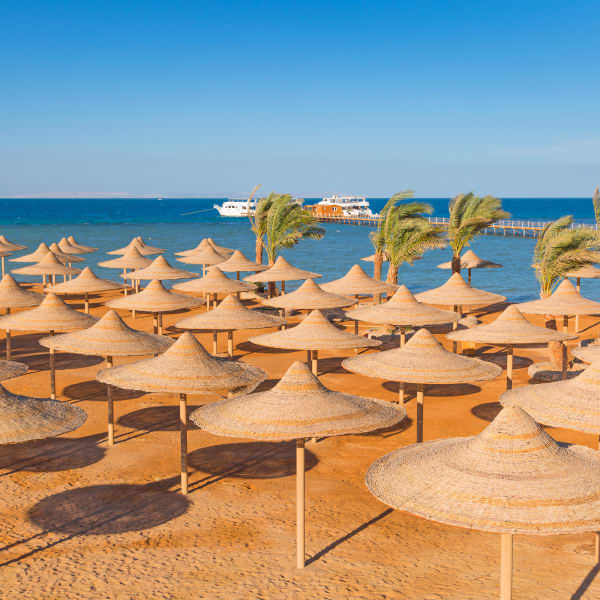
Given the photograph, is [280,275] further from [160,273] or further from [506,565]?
[506,565]

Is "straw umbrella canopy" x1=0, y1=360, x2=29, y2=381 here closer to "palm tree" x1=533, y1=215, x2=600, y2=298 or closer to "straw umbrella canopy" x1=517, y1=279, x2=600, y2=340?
"straw umbrella canopy" x1=517, y1=279, x2=600, y2=340

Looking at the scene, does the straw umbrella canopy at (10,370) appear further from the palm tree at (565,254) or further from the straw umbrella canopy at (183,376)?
the palm tree at (565,254)

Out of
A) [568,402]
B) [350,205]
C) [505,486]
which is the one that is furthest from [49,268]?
[350,205]

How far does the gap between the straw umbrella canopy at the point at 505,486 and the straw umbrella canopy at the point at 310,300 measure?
13.5m

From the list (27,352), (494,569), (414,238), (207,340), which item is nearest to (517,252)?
(414,238)

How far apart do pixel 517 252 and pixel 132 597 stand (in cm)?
7724

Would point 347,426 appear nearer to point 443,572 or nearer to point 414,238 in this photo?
point 443,572

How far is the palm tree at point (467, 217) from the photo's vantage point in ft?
109

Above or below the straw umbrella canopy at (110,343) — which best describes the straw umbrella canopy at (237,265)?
above

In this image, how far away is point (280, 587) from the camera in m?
9.71

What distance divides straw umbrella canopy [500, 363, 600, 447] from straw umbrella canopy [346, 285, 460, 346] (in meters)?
7.46

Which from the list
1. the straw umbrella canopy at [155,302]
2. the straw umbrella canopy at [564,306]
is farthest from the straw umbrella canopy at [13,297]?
the straw umbrella canopy at [564,306]

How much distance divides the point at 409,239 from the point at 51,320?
693 inches

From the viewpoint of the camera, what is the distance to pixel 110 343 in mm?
15234
